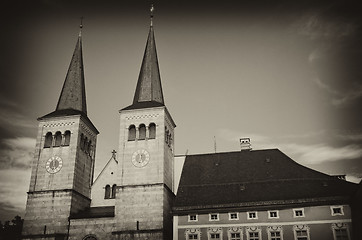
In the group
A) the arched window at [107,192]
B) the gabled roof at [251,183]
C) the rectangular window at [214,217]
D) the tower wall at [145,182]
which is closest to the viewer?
the gabled roof at [251,183]

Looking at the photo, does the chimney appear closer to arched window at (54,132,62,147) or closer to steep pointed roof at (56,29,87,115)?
steep pointed roof at (56,29,87,115)

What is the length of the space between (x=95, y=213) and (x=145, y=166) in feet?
25.5

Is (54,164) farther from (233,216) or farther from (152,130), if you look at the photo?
(233,216)

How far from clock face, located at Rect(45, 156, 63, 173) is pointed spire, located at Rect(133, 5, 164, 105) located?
1084 cm

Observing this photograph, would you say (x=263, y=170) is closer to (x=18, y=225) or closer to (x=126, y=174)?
(x=126, y=174)

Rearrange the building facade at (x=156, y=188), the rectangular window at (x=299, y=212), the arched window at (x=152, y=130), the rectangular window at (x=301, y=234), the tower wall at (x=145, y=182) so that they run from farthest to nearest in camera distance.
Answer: the arched window at (x=152, y=130) < the tower wall at (x=145, y=182) < the building facade at (x=156, y=188) < the rectangular window at (x=299, y=212) < the rectangular window at (x=301, y=234)

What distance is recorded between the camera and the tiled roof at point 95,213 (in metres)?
40.1

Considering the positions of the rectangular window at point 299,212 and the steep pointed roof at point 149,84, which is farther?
the steep pointed roof at point 149,84

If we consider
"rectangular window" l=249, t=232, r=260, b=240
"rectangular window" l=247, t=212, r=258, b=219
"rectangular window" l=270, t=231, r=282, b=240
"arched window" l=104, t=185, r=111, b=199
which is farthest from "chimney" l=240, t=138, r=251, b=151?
"arched window" l=104, t=185, r=111, b=199

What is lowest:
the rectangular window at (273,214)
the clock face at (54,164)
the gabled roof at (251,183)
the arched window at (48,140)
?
the rectangular window at (273,214)

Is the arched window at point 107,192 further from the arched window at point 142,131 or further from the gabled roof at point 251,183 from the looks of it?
the gabled roof at point 251,183

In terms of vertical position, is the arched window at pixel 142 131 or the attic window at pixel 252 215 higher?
the arched window at pixel 142 131

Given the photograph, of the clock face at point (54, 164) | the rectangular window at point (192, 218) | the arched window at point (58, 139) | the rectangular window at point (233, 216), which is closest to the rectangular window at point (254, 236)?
the rectangular window at point (233, 216)

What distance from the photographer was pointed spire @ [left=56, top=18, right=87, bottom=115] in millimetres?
47000
